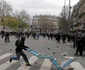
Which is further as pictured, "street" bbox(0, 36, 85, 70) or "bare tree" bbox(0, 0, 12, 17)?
"bare tree" bbox(0, 0, 12, 17)

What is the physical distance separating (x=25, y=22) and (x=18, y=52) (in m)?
172

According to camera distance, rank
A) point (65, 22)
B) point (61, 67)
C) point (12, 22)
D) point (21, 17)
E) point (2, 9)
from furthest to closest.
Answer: point (21, 17)
point (12, 22)
point (2, 9)
point (65, 22)
point (61, 67)

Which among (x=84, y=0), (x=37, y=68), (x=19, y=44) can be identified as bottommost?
(x=37, y=68)

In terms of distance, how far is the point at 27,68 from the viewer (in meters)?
15.8

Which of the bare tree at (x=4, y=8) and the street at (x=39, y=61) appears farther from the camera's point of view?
the bare tree at (x=4, y=8)

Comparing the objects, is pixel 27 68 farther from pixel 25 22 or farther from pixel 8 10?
pixel 25 22

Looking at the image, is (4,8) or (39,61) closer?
(39,61)

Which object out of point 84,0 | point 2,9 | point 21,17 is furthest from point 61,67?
point 21,17

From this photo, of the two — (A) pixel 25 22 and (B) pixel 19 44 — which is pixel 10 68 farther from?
(A) pixel 25 22

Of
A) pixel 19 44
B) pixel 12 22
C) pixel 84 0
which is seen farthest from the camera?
pixel 12 22

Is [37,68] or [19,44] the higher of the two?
[19,44]

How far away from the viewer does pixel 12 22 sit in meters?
158

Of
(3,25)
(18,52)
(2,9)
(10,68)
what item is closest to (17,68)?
(10,68)

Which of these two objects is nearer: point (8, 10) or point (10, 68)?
point (10, 68)
